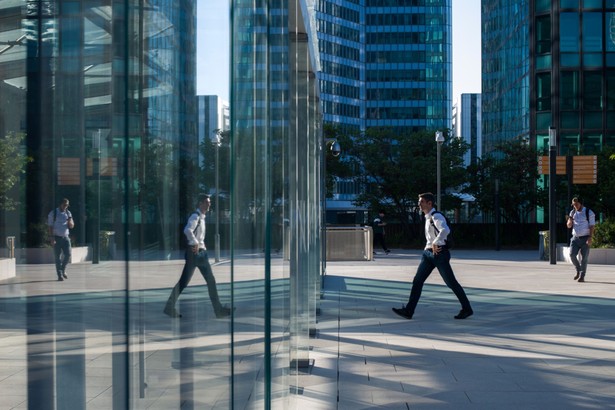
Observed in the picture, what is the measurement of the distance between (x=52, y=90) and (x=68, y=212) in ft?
0.58

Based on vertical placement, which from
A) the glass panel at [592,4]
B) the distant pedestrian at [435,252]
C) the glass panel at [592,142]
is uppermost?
the glass panel at [592,4]

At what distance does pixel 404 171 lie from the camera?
50.9 metres

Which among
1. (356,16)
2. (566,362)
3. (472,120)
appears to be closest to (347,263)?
(566,362)

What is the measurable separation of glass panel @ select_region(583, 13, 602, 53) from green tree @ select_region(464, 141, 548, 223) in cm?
579

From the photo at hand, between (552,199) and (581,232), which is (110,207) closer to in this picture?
(581,232)

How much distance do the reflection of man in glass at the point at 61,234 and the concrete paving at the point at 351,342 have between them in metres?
0.03

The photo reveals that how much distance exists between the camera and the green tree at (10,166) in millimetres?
1178

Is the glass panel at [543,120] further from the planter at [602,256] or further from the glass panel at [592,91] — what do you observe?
the planter at [602,256]

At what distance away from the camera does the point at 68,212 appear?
1370 millimetres

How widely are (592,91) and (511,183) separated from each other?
6408 millimetres

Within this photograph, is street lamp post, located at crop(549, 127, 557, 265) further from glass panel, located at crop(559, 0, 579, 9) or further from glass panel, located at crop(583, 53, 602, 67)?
glass panel, located at crop(559, 0, 579, 9)

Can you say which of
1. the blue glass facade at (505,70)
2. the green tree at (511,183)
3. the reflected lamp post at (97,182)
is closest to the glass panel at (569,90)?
the green tree at (511,183)

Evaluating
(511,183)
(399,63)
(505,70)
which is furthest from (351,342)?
(399,63)

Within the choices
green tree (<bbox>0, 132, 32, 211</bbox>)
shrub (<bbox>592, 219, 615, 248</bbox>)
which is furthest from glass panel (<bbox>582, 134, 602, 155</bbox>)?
green tree (<bbox>0, 132, 32, 211</bbox>)
